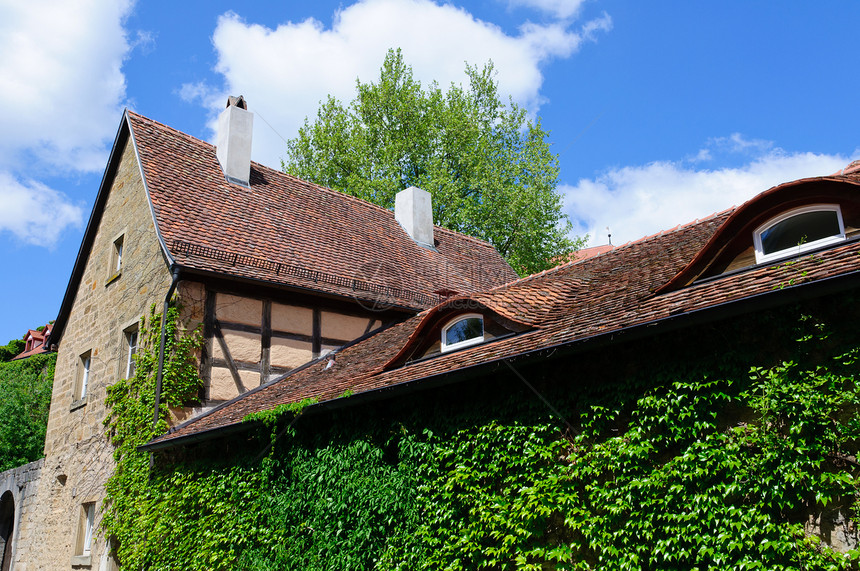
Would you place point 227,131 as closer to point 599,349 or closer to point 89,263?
point 89,263

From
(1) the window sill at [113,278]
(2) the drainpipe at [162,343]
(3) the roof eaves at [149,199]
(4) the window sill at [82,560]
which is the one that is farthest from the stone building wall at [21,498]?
(3) the roof eaves at [149,199]

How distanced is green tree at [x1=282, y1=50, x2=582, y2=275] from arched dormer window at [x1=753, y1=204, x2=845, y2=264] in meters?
16.5

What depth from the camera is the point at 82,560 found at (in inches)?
500

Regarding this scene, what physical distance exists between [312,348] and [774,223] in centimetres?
835

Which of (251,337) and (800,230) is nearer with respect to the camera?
(800,230)

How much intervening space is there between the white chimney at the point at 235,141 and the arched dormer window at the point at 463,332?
7782 mm

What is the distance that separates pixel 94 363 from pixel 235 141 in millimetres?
5156

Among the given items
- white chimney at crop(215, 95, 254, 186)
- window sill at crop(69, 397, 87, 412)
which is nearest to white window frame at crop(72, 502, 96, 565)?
window sill at crop(69, 397, 87, 412)

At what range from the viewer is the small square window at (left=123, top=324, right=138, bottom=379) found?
42.8ft

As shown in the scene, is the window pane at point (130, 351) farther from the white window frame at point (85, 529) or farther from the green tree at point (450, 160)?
the green tree at point (450, 160)

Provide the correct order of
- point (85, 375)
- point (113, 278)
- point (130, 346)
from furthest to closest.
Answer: point (85, 375) → point (113, 278) → point (130, 346)

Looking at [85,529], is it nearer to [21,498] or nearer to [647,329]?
[21,498]

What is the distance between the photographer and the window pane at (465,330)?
9023mm

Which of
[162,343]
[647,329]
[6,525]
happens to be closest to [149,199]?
[162,343]
